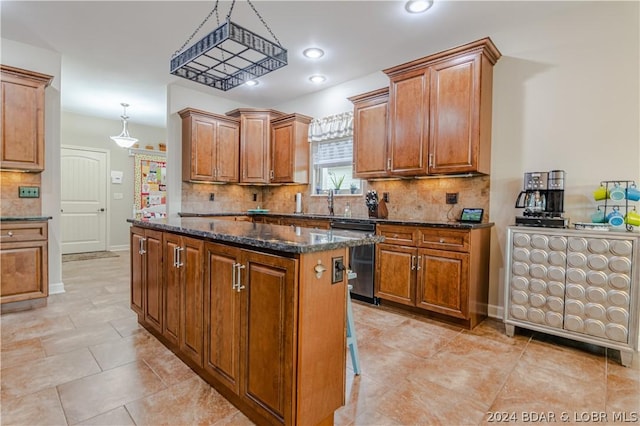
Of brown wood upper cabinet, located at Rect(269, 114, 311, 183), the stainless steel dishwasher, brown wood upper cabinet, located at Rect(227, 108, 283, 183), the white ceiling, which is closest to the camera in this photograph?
the white ceiling

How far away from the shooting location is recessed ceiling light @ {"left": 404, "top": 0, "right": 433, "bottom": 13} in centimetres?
271

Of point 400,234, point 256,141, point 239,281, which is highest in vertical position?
point 256,141

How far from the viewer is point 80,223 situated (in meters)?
6.59

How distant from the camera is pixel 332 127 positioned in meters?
4.64

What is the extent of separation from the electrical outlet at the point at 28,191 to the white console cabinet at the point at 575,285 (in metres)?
4.91

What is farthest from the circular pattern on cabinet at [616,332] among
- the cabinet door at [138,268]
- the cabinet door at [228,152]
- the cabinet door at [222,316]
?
the cabinet door at [228,152]

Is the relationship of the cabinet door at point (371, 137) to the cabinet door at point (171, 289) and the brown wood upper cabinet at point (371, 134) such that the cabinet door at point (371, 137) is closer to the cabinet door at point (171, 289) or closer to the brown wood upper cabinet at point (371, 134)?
the brown wood upper cabinet at point (371, 134)

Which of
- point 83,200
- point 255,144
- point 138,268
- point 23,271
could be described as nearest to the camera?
point 138,268

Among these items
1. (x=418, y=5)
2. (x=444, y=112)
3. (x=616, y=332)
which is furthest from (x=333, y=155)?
(x=616, y=332)

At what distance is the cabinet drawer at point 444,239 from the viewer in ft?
9.34

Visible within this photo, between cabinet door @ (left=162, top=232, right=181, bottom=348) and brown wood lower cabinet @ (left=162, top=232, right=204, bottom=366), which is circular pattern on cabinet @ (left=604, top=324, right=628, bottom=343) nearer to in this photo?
brown wood lower cabinet @ (left=162, top=232, right=204, bottom=366)

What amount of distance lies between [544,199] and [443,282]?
111cm

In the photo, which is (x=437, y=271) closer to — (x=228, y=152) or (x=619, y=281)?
(x=619, y=281)

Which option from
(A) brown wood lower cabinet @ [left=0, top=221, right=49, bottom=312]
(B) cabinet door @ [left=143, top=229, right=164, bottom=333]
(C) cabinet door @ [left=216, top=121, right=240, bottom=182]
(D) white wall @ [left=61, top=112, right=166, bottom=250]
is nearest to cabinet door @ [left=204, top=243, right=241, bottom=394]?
(B) cabinet door @ [left=143, top=229, right=164, bottom=333]
